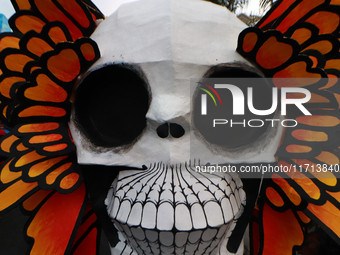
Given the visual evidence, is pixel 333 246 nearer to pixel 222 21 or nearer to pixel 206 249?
pixel 206 249

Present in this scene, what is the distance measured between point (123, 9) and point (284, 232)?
1.07 meters

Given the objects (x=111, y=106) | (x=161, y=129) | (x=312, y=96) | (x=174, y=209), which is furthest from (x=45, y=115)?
(x=312, y=96)

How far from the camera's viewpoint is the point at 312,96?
2.36 ft

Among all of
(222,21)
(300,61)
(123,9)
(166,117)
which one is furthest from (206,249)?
(123,9)

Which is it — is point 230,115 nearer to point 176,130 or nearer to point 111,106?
point 176,130

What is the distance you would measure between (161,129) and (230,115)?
10.0 inches

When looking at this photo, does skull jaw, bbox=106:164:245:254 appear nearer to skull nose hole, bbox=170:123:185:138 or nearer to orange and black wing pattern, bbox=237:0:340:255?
skull nose hole, bbox=170:123:185:138

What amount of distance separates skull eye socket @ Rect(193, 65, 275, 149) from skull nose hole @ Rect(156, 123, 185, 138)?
0.07m

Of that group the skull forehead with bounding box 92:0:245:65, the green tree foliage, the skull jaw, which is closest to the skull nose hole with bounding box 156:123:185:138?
the skull jaw

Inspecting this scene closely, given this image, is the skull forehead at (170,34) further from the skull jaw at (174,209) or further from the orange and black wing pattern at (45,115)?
the skull jaw at (174,209)

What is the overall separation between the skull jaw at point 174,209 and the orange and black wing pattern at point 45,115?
0.70 feet

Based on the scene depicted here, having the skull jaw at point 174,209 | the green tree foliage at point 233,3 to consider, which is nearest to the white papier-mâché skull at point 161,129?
the skull jaw at point 174,209

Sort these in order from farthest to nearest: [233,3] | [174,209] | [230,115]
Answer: [233,3]
[230,115]
[174,209]

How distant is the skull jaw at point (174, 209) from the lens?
2.18 feet
